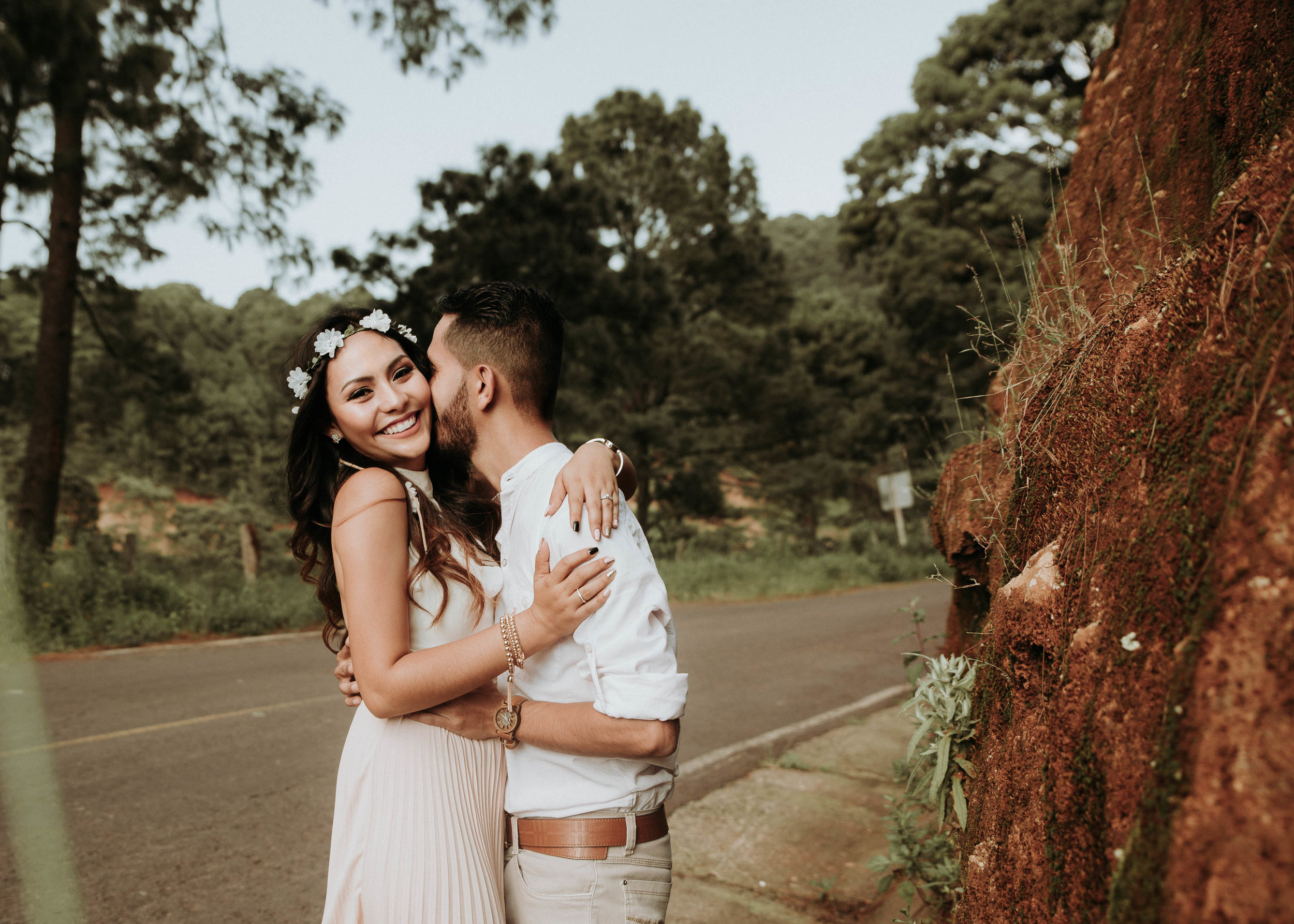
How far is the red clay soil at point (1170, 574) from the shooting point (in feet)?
2.88

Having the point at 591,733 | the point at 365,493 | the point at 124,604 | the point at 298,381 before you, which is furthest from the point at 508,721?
the point at 124,604

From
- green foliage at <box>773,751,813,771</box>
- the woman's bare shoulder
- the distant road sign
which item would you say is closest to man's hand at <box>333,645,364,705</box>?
the woman's bare shoulder

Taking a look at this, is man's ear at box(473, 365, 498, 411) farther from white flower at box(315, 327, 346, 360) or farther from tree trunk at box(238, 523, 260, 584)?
tree trunk at box(238, 523, 260, 584)

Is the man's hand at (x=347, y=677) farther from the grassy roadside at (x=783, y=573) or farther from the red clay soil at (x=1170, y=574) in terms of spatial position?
the grassy roadside at (x=783, y=573)

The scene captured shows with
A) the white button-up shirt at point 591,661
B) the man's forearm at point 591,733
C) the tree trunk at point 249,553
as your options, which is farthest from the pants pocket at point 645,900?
the tree trunk at point 249,553

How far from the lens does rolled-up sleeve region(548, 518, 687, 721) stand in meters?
1.61

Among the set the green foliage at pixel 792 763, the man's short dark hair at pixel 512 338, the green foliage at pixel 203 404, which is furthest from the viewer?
the green foliage at pixel 203 404

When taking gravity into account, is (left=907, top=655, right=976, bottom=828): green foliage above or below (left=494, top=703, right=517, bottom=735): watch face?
below

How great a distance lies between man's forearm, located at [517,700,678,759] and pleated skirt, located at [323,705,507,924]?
276mm

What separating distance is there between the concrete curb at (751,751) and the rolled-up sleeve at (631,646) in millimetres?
2967

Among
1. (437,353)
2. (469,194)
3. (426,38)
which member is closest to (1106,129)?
(437,353)

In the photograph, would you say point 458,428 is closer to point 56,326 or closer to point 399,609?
point 399,609

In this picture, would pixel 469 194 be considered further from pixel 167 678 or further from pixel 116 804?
pixel 116 804

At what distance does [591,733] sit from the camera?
1.67 m
